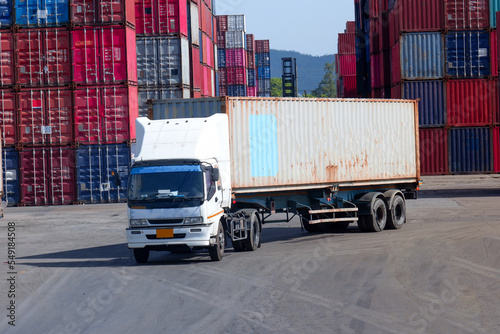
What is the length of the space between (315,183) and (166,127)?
17.5 ft

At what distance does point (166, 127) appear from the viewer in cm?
1830

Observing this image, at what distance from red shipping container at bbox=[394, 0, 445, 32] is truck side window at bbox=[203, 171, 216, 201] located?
32.5 m

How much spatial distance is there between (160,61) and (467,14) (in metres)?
18.6

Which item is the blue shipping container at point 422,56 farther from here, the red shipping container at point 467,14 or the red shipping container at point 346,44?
the red shipping container at point 346,44

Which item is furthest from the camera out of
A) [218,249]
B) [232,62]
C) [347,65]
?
[232,62]

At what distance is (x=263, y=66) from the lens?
13675 cm

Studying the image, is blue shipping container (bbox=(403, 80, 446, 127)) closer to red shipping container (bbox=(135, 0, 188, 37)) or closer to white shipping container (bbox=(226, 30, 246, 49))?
red shipping container (bbox=(135, 0, 188, 37))

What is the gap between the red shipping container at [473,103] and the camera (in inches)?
1869

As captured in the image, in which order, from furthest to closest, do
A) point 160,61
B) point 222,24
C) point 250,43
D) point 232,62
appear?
point 250,43 < point 222,24 < point 232,62 < point 160,61

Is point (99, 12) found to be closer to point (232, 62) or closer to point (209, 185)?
point (209, 185)

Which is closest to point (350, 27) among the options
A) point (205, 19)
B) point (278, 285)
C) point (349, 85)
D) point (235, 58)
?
point (349, 85)

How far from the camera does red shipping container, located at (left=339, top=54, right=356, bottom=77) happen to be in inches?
3556

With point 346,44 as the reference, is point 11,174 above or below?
below

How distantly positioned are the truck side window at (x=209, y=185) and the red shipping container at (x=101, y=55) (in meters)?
23.0
